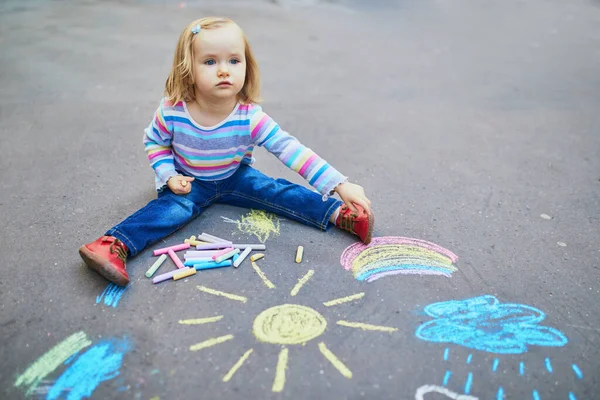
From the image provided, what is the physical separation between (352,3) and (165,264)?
18.9ft

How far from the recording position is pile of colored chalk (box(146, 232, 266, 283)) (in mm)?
1931

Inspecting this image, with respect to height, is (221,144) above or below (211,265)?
above

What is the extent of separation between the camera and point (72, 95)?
3586 millimetres

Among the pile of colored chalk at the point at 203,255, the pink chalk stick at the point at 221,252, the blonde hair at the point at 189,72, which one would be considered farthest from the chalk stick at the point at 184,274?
the blonde hair at the point at 189,72

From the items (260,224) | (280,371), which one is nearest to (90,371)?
(280,371)

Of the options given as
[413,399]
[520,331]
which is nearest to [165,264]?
[413,399]

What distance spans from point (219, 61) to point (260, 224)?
2.26ft

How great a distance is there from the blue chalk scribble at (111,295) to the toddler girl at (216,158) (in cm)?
6

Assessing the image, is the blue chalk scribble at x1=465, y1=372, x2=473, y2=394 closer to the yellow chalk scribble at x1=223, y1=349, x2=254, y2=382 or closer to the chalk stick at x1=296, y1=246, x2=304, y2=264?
the yellow chalk scribble at x1=223, y1=349, x2=254, y2=382

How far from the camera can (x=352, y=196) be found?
2.02 metres

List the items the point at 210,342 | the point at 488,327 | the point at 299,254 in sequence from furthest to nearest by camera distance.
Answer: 1. the point at 299,254
2. the point at 488,327
3. the point at 210,342

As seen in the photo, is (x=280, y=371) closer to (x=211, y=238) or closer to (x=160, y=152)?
(x=211, y=238)

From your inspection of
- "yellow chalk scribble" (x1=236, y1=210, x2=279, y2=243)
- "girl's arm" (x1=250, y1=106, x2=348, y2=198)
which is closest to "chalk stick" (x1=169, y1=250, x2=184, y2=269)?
"yellow chalk scribble" (x1=236, y1=210, x2=279, y2=243)

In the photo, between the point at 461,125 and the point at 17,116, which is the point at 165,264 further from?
the point at 461,125
